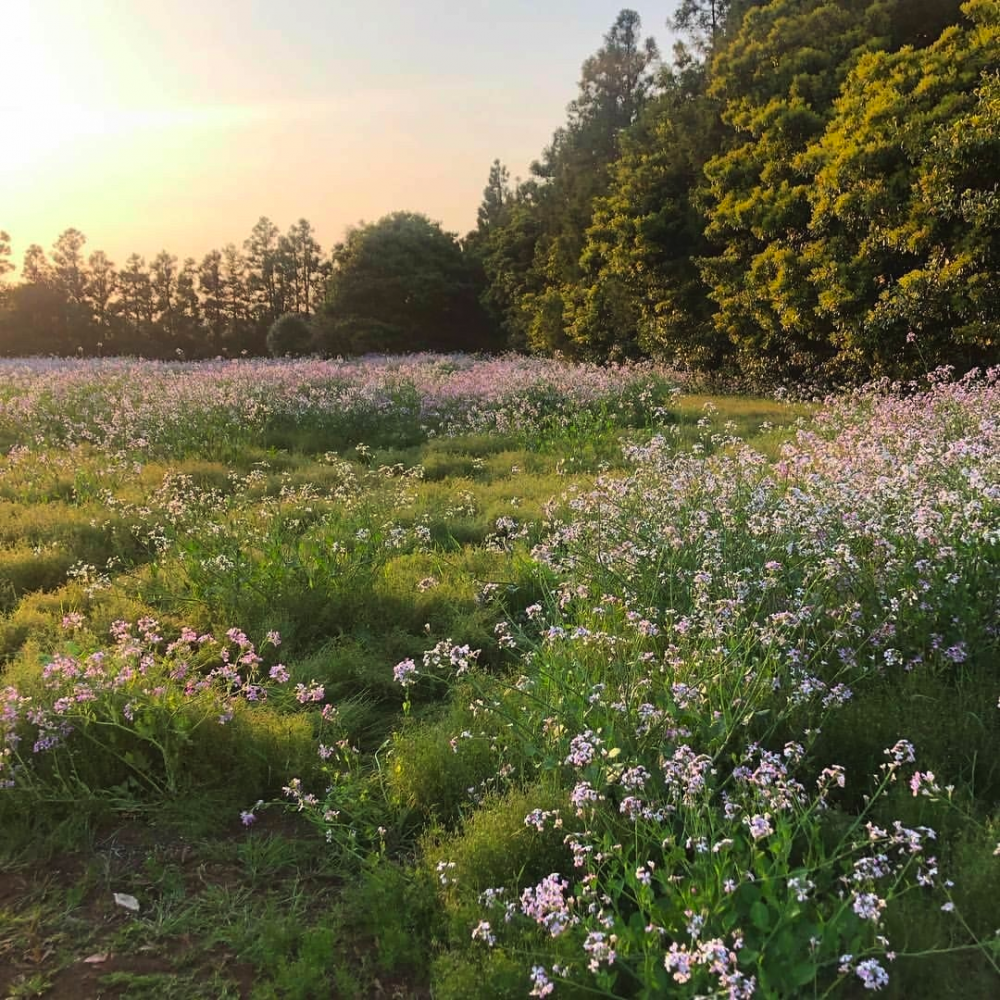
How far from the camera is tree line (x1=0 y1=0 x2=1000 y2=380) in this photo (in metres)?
13.0

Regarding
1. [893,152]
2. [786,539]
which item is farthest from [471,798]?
[893,152]

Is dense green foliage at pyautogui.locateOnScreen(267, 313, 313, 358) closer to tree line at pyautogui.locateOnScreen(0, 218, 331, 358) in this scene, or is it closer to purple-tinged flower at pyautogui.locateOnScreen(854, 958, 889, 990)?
tree line at pyautogui.locateOnScreen(0, 218, 331, 358)

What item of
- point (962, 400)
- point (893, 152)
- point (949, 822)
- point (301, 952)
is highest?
point (893, 152)

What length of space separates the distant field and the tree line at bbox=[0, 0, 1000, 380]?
9852mm

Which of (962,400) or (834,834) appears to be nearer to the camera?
(834,834)

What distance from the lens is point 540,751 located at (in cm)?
295

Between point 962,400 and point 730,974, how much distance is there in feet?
27.0

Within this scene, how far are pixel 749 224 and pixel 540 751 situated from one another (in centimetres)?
1775

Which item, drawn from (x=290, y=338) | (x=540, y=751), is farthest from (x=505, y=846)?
(x=290, y=338)

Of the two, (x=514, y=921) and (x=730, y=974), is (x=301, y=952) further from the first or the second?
(x=730, y=974)

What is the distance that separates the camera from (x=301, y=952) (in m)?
2.42

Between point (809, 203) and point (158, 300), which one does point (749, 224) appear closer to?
point (809, 203)

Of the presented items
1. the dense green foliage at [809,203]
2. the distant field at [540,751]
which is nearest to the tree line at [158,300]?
the dense green foliage at [809,203]

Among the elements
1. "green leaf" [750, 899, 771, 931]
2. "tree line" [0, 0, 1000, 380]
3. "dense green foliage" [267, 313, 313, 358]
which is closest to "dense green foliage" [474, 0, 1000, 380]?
"tree line" [0, 0, 1000, 380]
